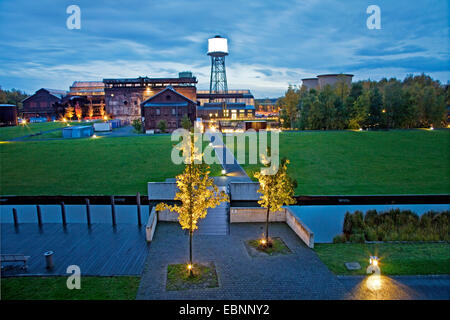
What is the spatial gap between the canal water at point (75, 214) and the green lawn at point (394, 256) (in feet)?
31.4

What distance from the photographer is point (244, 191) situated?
17.9 m

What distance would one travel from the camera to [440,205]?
711 inches

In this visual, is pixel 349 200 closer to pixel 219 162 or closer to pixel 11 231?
pixel 219 162

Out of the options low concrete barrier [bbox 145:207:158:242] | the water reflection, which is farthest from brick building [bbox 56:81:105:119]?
the water reflection

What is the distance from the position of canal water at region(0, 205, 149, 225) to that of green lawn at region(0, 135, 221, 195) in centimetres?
264

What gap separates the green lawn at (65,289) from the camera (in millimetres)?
9109

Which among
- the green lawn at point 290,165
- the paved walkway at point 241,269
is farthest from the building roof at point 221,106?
the paved walkway at point 241,269

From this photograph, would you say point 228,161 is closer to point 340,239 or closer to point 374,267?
point 340,239

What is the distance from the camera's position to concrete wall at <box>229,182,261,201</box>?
17797mm

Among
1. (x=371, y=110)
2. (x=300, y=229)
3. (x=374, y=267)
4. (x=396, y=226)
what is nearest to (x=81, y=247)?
(x=300, y=229)

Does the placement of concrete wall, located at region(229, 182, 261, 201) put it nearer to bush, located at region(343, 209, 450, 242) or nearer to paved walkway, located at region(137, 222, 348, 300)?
paved walkway, located at region(137, 222, 348, 300)

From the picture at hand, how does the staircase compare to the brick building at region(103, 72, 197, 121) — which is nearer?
the staircase

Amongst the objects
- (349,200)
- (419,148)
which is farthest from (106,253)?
(419,148)
